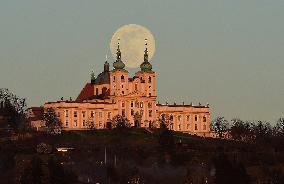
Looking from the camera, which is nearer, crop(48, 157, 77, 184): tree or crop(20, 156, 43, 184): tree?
crop(20, 156, 43, 184): tree

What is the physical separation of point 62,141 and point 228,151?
28.8m

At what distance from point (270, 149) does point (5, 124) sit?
1873 inches

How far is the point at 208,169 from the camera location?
507 ft

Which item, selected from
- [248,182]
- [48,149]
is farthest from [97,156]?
[248,182]

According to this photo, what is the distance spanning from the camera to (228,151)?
578 feet

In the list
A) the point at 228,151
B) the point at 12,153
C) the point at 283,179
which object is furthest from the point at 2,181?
the point at 228,151

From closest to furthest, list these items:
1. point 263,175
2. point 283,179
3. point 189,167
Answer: point 283,179, point 263,175, point 189,167

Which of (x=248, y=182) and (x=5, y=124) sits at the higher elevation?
(x=5, y=124)

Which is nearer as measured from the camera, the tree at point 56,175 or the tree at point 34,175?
the tree at point 34,175

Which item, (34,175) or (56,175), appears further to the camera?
(56,175)

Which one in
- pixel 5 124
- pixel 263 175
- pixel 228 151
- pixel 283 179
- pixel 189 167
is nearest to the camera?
pixel 283 179

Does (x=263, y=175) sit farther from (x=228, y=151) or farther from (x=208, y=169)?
(x=228, y=151)

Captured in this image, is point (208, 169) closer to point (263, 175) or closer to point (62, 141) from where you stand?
point (263, 175)

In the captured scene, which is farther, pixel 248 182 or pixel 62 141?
pixel 62 141
